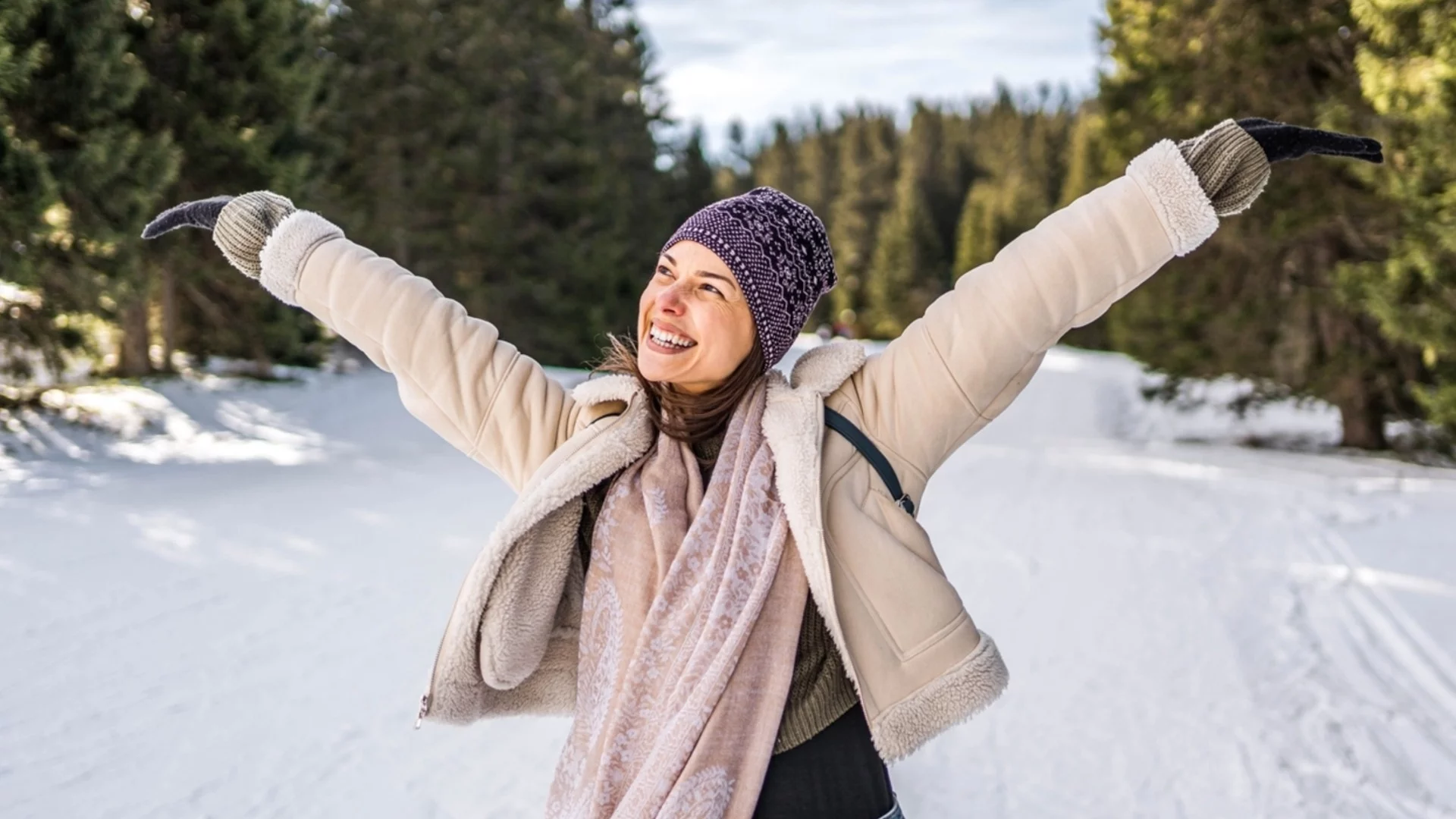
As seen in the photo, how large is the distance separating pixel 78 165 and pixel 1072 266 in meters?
10.6

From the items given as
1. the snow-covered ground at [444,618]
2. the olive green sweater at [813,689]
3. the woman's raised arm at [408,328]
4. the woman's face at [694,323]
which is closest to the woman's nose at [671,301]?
the woman's face at [694,323]

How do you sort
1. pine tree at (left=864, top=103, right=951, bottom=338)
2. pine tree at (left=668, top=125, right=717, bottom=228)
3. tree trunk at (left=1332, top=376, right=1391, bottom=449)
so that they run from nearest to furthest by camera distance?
tree trunk at (left=1332, top=376, right=1391, bottom=449)
pine tree at (left=668, top=125, right=717, bottom=228)
pine tree at (left=864, top=103, right=951, bottom=338)

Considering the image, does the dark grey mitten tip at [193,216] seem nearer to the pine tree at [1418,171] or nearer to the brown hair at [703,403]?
the brown hair at [703,403]

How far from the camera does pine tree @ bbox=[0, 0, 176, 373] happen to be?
959 cm

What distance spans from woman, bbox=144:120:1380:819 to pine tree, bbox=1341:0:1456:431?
901cm

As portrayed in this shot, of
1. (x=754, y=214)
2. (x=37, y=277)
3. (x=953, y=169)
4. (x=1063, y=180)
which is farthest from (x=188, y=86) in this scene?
(x=953, y=169)

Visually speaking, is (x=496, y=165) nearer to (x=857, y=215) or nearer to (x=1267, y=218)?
(x=1267, y=218)

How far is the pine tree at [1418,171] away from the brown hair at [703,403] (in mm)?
9141

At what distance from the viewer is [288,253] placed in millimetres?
1891

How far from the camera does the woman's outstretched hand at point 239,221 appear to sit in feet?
6.34

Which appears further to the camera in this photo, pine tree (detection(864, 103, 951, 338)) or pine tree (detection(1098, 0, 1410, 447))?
pine tree (detection(864, 103, 951, 338))

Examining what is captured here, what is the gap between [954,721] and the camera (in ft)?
5.61

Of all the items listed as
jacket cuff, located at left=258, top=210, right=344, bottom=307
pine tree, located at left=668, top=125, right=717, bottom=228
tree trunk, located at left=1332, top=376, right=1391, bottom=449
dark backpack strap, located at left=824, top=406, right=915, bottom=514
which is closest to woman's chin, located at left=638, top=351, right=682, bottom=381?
dark backpack strap, located at left=824, top=406, right=915, bottom=514

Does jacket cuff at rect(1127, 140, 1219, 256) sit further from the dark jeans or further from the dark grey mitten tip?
the dark grey mitten tip
